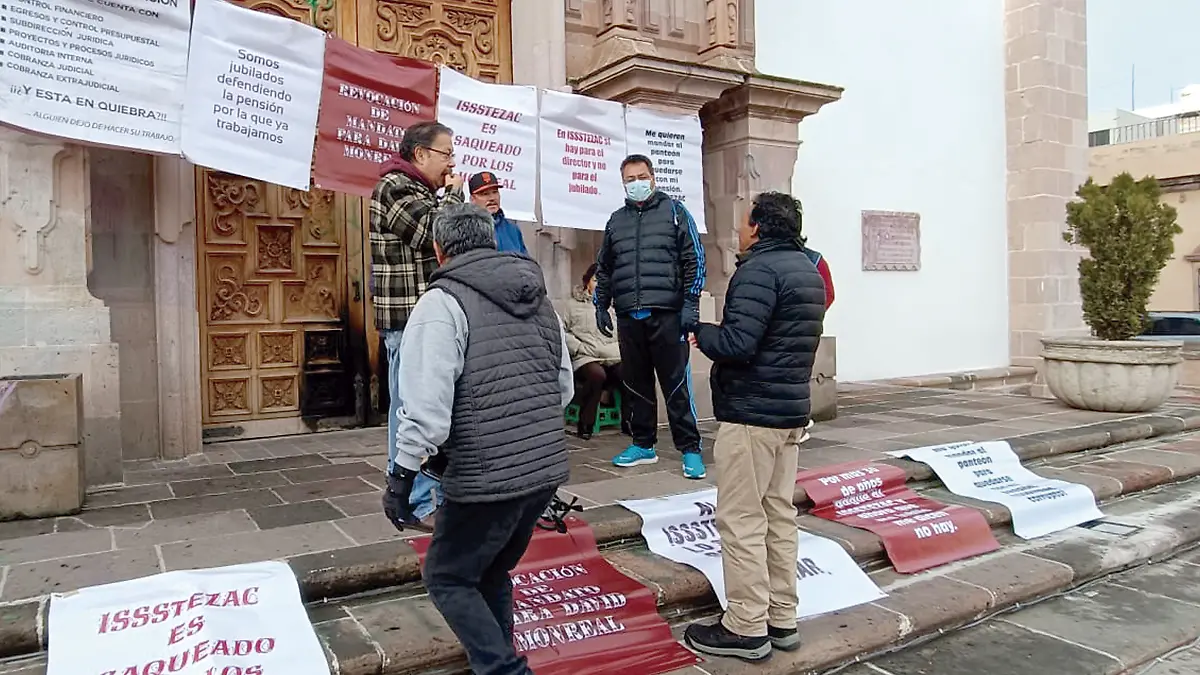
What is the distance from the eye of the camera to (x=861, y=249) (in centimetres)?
1004

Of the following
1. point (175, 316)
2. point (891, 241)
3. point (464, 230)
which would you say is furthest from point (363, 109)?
point (891, 241)

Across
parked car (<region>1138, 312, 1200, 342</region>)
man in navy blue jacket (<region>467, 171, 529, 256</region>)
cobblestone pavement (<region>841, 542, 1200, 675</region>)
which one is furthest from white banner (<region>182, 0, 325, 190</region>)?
parked car (<region>1138, 312, 1200, 342</region>)

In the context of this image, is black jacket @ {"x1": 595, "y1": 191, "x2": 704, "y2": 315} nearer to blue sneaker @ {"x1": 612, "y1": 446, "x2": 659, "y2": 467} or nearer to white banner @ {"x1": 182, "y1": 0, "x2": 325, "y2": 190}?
blue sneaker @ {"x1": 612, "y1": 446, "x2": 659, "y2": 467}

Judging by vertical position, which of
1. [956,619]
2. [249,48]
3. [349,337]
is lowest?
[956,619]

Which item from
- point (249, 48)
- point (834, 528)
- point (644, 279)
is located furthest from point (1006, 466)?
point (249, 48)

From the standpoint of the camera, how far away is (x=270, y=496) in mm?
4891

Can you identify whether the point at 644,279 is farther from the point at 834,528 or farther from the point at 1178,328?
the point at 1178,328

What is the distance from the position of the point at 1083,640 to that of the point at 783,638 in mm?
1371

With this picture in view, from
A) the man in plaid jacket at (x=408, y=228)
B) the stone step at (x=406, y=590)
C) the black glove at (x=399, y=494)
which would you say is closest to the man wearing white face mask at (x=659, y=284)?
the stone step at (x=406, y=590)

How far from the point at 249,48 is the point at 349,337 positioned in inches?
96.9

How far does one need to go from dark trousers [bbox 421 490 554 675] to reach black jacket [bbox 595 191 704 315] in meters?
2.79

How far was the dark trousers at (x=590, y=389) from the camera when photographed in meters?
6.72

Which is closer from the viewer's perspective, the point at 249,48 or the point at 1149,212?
the point at 249,48

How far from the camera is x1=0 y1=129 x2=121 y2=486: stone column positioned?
16.0 ft
